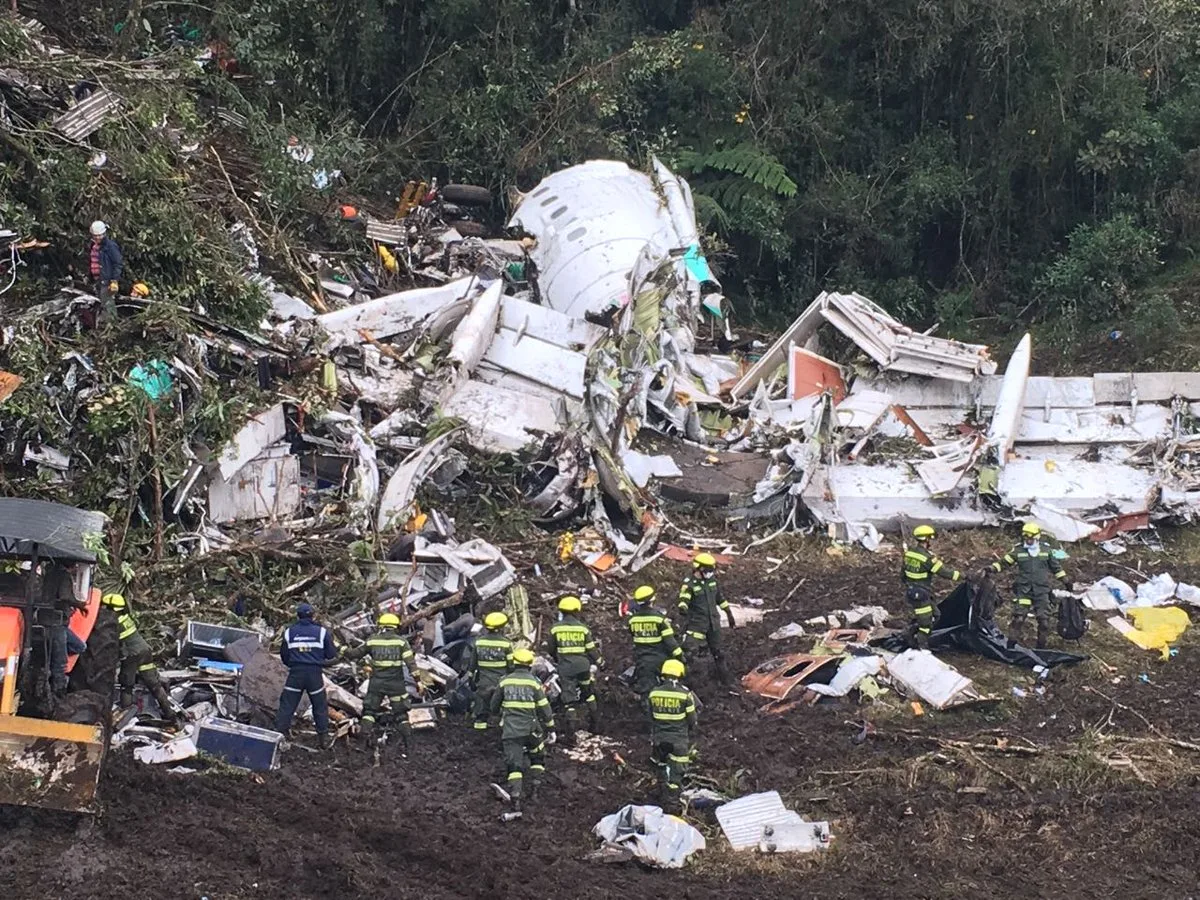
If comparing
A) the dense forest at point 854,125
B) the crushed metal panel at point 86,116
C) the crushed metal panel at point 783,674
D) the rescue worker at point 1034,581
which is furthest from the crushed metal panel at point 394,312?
the rescue worker at point 1034,581

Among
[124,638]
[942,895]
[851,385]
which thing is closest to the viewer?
[942,895]

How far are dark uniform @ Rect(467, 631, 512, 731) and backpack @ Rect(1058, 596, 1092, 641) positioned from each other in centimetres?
504

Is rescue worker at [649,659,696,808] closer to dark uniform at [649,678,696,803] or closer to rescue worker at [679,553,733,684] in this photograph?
dark uniform at [649,678,696,803]

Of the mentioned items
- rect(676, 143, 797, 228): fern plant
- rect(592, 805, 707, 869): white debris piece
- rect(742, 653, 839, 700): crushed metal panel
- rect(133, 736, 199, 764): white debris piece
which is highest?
rect(676, 143, 797, 228): fern plant

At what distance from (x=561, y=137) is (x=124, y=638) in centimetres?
1332

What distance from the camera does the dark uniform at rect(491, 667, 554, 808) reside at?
841 cm

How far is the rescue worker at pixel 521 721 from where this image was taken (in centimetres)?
841

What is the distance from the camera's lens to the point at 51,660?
7.62 m

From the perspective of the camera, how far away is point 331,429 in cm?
1269

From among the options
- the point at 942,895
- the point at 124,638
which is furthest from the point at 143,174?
the point at 942,895

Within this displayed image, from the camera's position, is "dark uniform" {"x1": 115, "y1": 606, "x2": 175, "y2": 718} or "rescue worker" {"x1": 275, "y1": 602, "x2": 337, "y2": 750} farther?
"rescue worker" {"x1": 275, "y1": 602, "x2": 337, "y2": 750}

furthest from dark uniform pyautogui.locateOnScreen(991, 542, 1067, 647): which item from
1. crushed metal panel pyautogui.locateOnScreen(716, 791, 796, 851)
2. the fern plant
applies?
the fern plant

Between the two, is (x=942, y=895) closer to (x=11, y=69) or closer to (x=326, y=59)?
(x=11, y=69)

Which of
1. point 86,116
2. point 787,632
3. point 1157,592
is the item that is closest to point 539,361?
point 787,632
